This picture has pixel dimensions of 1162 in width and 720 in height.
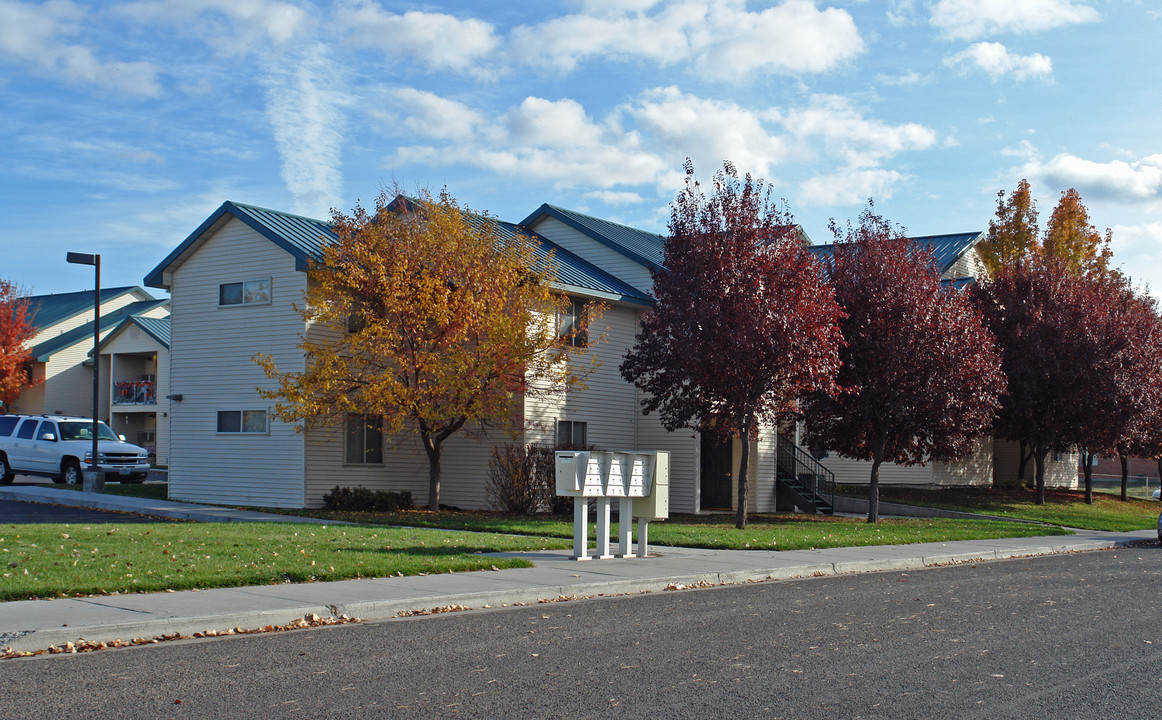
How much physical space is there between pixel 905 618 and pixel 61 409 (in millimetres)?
45826

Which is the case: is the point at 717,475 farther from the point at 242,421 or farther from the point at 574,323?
the point at 242,421

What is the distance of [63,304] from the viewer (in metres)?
54.2

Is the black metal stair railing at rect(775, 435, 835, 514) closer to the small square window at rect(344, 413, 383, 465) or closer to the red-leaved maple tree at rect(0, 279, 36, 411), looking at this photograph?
the small square window at rect(344, 413, 383, 465)

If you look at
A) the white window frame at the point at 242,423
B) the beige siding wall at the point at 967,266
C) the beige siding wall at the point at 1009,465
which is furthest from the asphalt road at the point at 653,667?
the beige siding wall at the point at 1009,465

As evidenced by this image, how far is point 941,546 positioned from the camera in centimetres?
1903

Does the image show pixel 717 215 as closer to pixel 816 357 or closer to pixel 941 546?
pixel 816 357

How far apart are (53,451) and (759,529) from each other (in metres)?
20.7

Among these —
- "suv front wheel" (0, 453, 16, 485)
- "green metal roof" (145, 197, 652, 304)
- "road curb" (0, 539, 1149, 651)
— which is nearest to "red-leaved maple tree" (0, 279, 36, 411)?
"suv front wheel" (0, 453, 16, 485)

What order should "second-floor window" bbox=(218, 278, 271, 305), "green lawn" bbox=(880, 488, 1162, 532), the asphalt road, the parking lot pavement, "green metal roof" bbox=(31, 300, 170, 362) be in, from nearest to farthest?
the asphalt road < the parking lot pavement < "second-floor window" bbox=(218, 278, 271, 305) < "green lawn" bbox=(880, 488, 1162, 532) < "green metal roof" bbox=(31, 300, 170, 362)

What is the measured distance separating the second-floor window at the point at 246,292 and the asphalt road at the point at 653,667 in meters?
15.9

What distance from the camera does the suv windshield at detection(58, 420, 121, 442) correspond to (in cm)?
3077

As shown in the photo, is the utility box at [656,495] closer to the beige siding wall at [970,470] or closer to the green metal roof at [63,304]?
the beige siding wall at [970,470]

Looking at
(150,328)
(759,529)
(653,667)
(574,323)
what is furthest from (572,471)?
(150,328)

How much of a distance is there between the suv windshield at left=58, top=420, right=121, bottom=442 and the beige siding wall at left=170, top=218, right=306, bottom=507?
6.40m
